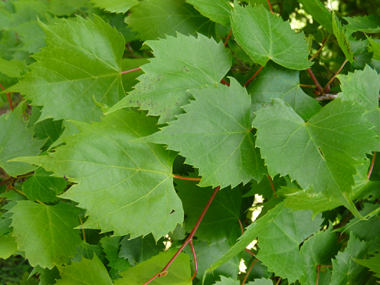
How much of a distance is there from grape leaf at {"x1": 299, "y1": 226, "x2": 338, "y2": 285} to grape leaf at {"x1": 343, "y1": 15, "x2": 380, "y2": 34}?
43 centimetres

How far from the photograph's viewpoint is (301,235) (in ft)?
2.20

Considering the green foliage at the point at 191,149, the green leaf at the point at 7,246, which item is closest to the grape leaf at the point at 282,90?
the green foliage at the point at 191,149

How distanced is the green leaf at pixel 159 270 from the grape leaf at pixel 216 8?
46 cm

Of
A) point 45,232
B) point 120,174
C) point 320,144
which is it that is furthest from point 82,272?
point 320,144

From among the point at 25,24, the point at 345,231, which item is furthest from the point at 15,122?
the point at 345,231

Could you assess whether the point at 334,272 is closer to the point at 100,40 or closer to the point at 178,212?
the point at 178,212

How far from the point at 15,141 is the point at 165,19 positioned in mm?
397

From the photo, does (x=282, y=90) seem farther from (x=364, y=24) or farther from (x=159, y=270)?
(x=159, y=270)

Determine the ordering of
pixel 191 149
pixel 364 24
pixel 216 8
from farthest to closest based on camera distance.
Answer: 1. pixel 364 24
2. pixel 216 8
3. pixel 191 149

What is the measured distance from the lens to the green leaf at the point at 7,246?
625 millimetres

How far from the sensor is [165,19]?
0.65 meters

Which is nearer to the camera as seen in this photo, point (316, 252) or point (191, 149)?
point (191, 149)

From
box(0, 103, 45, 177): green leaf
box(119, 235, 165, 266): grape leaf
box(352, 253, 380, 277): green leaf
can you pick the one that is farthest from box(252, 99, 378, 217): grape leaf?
→ box(0, 103, 45, 177): green leaf

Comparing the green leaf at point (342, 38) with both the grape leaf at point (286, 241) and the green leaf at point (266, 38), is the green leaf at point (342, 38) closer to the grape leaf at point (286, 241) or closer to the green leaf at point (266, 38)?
the green leaf at point (266, 38)
